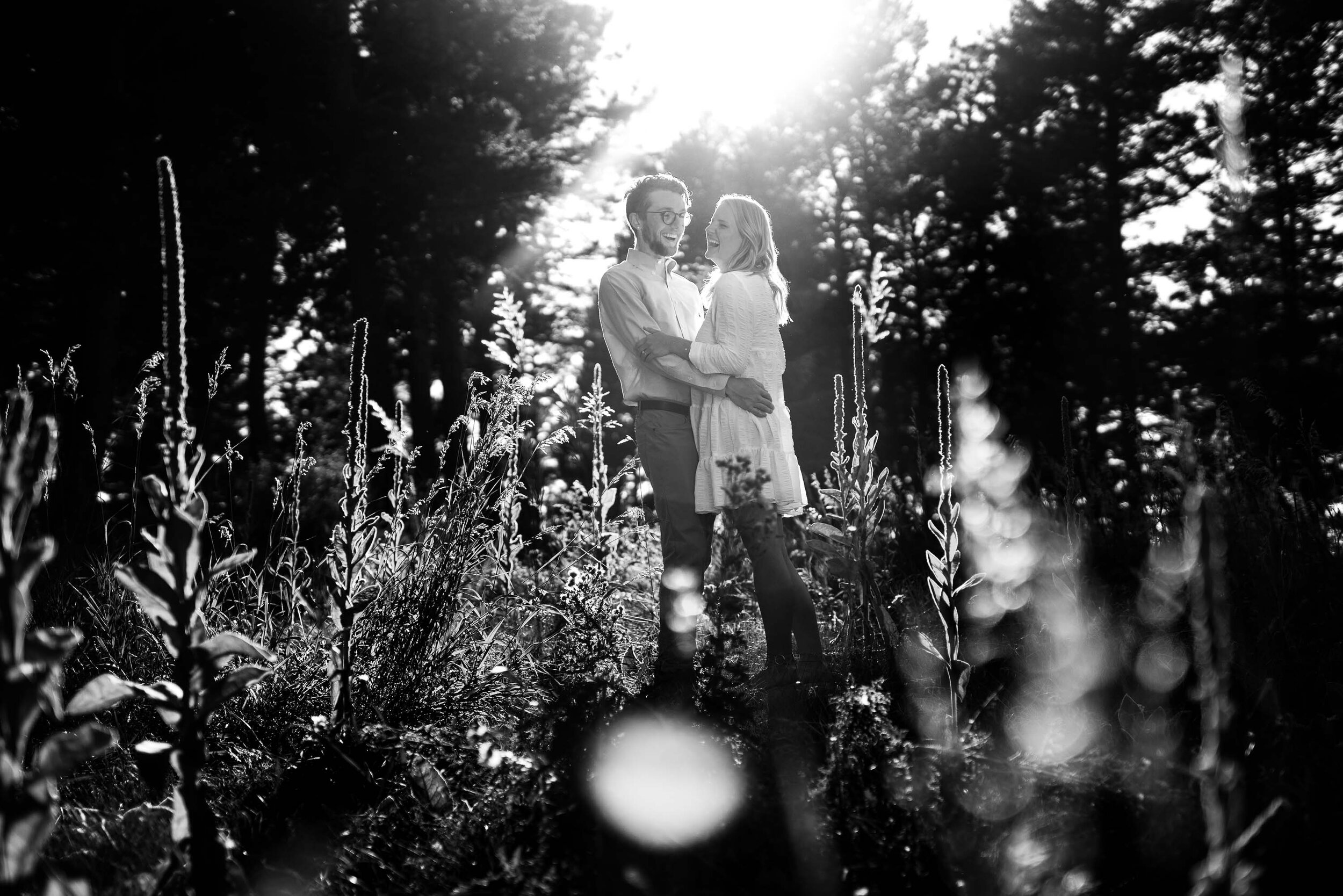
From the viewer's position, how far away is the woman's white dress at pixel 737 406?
10.9 ft

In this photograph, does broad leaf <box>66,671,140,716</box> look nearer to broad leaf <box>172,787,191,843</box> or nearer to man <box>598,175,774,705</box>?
broad leaf <box>172,787,191,843</box>

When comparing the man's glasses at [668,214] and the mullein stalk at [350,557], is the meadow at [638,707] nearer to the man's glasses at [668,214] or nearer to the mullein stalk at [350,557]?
the mullein stalk at [350,557]

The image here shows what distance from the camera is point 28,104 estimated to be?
468 inches

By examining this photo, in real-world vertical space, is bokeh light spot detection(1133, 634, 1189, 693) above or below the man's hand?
below

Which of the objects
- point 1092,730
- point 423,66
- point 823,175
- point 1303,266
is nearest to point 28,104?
point 423,66

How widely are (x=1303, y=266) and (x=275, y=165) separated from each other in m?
18.3

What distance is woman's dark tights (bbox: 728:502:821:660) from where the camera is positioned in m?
3.21

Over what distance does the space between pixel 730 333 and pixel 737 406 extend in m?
0.26

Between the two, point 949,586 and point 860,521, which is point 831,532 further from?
point 949,586

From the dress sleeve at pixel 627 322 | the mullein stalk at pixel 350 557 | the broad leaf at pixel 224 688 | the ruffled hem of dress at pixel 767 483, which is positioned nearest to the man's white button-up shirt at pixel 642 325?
the dress sleeve at pixel 627 322

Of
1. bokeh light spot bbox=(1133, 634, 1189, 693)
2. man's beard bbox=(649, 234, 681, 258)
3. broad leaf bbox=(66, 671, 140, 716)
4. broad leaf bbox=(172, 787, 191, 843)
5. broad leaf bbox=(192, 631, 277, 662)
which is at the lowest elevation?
broad leaf bbox=(172, 787, 191, 843)

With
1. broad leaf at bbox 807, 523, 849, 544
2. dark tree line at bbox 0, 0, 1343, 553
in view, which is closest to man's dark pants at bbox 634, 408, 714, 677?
broad leaf at bbox 807, 523, 849, 544

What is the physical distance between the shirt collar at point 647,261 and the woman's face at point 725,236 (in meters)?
0.18

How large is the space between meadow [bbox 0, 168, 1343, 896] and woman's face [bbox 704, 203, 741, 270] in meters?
0.55
